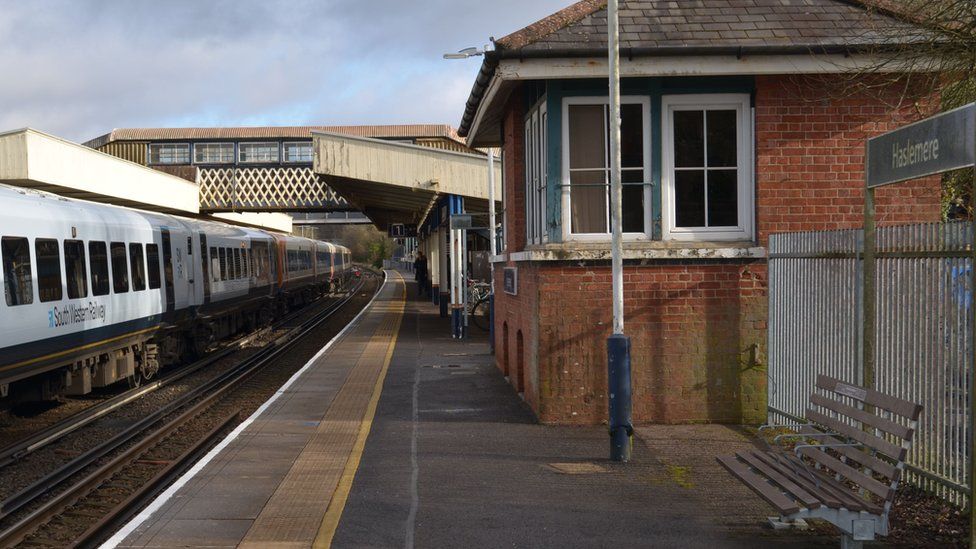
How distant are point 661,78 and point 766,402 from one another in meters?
3.26

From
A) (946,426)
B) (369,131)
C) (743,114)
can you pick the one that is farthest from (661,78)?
(369,131)

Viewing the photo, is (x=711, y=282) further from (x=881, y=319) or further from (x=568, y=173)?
(x=881, y=319)

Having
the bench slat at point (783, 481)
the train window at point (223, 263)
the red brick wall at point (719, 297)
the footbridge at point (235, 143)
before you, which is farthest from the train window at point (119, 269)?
the footbridge at point (235, 143)

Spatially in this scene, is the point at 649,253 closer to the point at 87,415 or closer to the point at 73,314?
the point at 73,314

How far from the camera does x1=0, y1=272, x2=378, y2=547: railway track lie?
7055mm

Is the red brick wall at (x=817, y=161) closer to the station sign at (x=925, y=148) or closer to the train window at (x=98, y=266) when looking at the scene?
the station sign at (x=925, y=148)

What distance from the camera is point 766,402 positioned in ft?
29.9

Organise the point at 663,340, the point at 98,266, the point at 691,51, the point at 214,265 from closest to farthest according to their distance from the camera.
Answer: the point at 691,51
the point at 663,340
the point at 98,266
the point at 214,265

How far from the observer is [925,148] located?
515 cm

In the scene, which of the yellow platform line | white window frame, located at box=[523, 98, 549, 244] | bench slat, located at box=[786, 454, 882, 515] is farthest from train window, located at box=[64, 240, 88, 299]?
bench slat, located at box=[786, 454, 882, 515]

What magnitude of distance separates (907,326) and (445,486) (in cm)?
331

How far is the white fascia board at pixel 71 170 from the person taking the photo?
1945 cm

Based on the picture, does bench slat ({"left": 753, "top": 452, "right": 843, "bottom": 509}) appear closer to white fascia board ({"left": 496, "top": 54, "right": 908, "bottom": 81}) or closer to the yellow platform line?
the yellow platform line

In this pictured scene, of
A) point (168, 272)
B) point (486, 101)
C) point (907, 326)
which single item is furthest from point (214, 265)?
point (907, 326)
